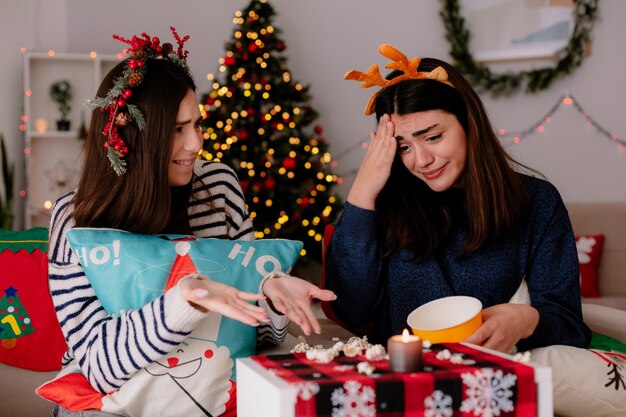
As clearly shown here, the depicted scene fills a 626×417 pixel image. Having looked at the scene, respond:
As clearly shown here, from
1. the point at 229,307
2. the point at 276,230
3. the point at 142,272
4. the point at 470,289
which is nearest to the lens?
the point at 229,307

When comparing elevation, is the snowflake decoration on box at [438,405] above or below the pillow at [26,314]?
above

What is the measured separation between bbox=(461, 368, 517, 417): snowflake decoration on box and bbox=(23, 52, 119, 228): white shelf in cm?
412

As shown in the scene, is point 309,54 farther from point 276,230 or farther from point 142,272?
point 142,272

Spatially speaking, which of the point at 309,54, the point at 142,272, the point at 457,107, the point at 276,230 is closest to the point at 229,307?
the point at 142,272

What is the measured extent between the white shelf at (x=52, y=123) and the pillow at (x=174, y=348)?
344cm

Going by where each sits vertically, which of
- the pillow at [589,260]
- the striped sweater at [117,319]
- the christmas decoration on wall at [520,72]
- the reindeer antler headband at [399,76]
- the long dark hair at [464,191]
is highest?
the christmas decoration on wall at [520,72]

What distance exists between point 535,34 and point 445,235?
3558 millimetres

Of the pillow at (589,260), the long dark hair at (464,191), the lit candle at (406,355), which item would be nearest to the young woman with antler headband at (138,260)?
the lit candle at (406,355)

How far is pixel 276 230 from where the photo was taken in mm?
4391

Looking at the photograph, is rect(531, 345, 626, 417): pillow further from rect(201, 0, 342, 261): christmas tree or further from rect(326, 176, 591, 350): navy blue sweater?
rect(201, 0, 342, 261): christmas tree

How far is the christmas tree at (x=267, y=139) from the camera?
442 centimetres

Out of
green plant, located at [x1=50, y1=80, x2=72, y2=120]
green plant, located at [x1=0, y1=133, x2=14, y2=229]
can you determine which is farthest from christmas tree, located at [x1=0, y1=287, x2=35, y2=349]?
green plant, located at [x1=50, y1=80, x2=72, y2=120]

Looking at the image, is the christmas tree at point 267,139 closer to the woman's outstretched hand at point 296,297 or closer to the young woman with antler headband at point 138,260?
the young woman with antler headband at point 138,260

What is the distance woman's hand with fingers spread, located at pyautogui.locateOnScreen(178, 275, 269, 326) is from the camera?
119cm
